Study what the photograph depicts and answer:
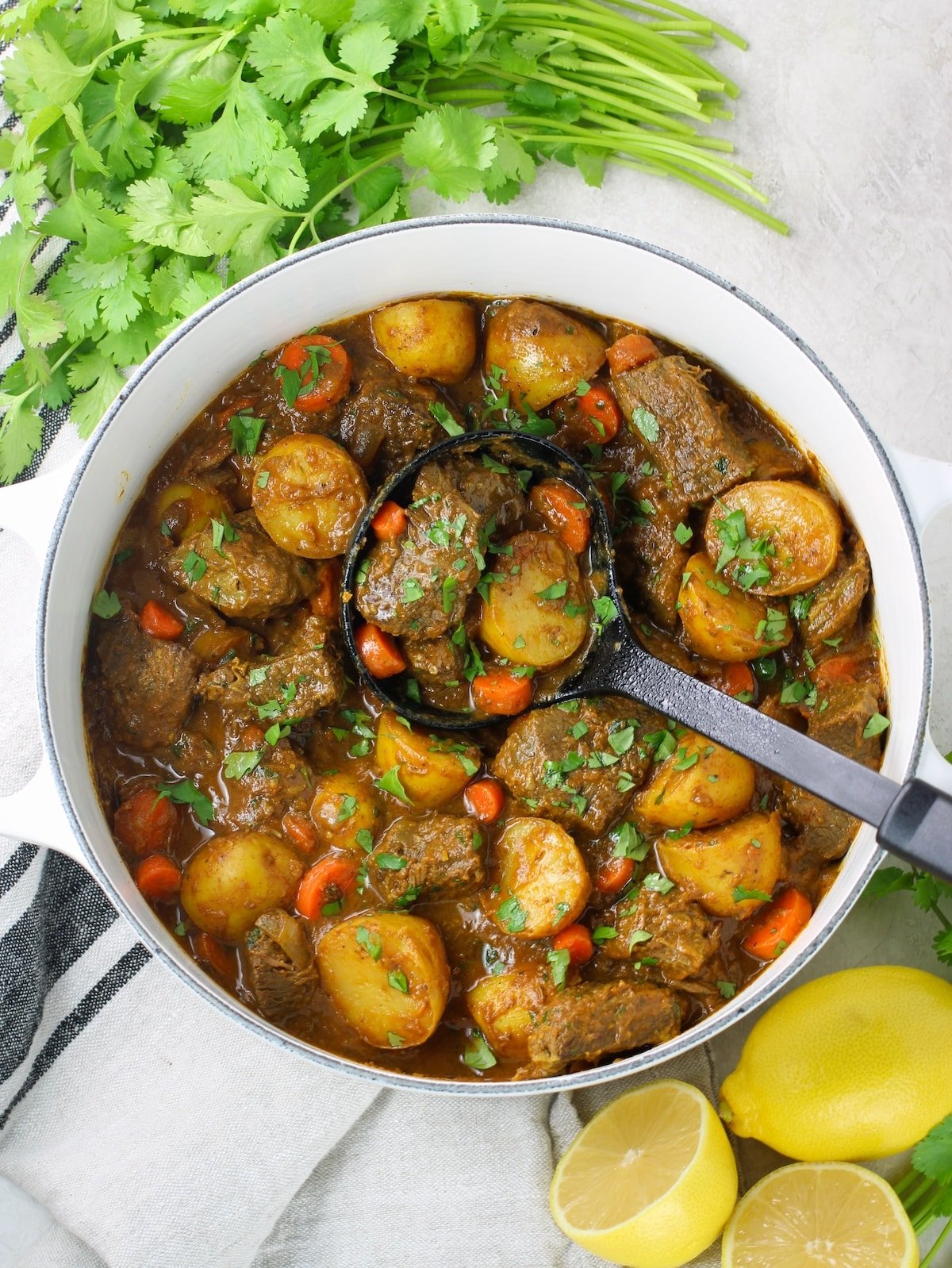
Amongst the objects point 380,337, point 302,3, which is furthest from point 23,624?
point 302,3

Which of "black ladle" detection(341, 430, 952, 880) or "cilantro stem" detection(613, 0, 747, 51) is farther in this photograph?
"cilantro stem" detection(613, 0, 747, 51)

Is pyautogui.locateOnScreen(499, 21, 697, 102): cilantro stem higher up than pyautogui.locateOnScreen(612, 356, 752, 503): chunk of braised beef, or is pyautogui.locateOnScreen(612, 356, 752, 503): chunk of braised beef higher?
pyautogui.locateOnScreen(499, 21, 697, 102): cilantro stem

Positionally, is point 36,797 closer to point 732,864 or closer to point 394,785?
point 394,785

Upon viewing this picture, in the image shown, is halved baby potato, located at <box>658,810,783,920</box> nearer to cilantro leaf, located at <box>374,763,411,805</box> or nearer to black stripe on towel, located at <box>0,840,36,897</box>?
cilantro leaf, located at <box>374,763,411,805</box>

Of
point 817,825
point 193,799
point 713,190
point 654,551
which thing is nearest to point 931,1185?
point 817,825

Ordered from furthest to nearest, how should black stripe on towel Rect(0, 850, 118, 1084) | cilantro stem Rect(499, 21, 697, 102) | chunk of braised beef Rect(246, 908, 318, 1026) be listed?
1. cilantro stem Rect(499, 21, 697, 102)
2. black stripe on towel Rect(0, 850, 118, 1084)
3. chunk of braised beef Rect(246, 908, 318, 1026)

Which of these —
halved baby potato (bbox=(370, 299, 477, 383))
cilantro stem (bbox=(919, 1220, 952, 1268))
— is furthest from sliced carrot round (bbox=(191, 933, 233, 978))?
cilantro stem (bbox=(919, 1220, 952, 1268))

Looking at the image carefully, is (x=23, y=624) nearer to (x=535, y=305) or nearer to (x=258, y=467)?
(x=258, y=467)

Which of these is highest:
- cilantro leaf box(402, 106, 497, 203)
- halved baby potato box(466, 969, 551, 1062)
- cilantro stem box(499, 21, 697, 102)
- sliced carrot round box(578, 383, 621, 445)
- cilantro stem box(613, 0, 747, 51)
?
cilantro stem box(613, 0, 747, 51)

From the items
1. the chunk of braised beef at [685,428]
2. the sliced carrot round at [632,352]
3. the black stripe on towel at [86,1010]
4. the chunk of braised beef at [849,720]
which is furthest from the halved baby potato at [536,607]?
the black stripe on towel at [86,1010]
